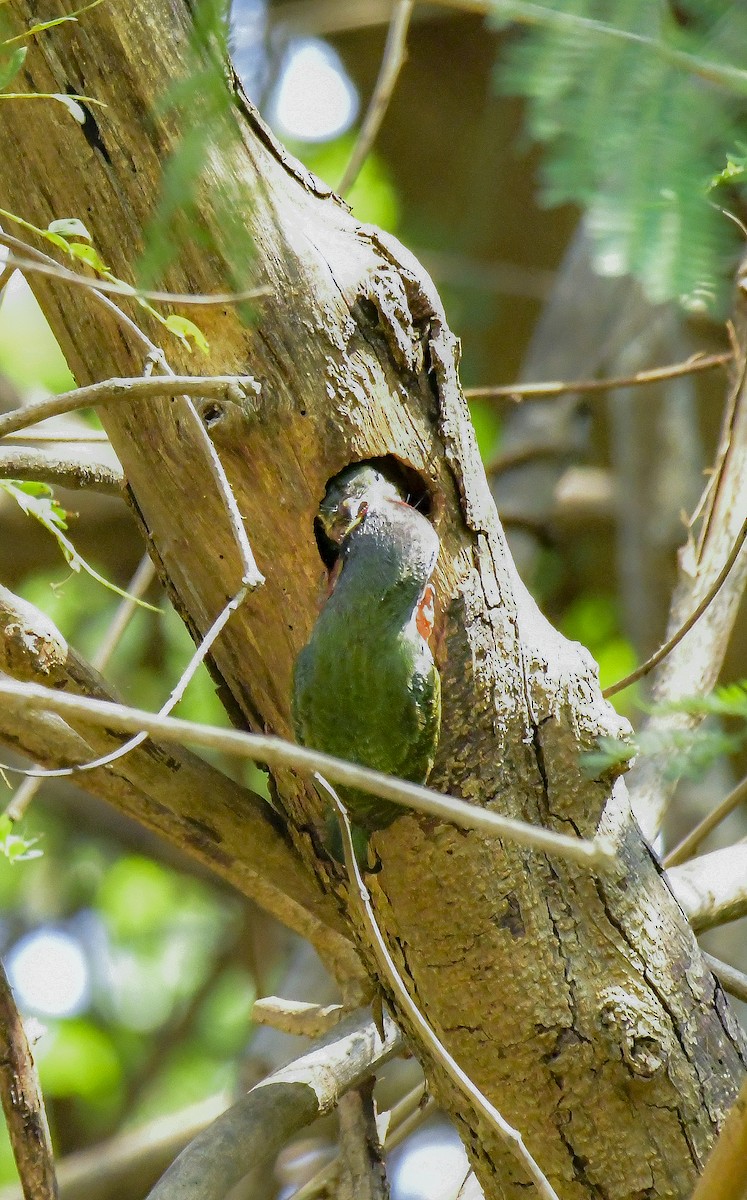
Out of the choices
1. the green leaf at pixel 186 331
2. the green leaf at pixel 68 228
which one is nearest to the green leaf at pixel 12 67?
the green leaf at pixel 68 228

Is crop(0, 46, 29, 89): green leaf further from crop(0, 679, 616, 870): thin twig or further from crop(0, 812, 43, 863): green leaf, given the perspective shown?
crop(0, 812, 43, 863): green leaf

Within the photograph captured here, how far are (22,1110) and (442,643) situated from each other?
3.82 feet

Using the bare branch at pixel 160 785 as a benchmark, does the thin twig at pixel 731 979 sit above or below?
below

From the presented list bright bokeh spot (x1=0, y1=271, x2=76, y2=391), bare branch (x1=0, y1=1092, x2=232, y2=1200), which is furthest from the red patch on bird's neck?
bright bokeh spot (x1=0, y1=271, x2=76, y2=391)

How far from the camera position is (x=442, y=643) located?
2035 mm

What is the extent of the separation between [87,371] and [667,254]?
1.26 m

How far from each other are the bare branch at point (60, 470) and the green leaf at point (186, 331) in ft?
1.37

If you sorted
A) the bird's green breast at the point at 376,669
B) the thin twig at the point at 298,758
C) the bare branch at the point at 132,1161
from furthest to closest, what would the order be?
the bare branch at the point at 132,1161
the bird's green breast at the point at 376,669
the thin twig at the point at 298,758

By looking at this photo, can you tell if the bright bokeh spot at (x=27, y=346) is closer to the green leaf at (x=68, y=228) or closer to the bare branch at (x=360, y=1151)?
the bare branch at (x=360, y=1151)

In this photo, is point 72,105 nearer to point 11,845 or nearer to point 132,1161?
point 11,845

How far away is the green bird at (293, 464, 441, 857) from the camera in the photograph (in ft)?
6.41

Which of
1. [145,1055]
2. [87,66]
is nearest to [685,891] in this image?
[87,66]

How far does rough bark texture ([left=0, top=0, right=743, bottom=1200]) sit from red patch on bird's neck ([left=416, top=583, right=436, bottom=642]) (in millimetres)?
16

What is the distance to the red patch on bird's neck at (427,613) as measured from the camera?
2.04 metres
